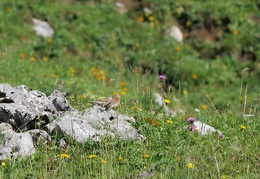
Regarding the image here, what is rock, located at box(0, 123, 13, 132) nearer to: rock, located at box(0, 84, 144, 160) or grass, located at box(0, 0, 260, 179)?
rock, located at box(0, 84, 144, 160)

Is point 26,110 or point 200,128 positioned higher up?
point 26,110

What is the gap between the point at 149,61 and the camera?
1575 cm

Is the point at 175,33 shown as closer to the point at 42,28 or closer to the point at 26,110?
the point at 42,28

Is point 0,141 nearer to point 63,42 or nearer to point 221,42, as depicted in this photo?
point 63,42

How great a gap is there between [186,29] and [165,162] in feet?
36.4

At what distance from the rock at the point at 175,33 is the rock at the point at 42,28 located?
3089 millimetres

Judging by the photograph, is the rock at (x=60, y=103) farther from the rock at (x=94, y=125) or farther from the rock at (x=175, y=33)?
the rock at (x=175, y=33)

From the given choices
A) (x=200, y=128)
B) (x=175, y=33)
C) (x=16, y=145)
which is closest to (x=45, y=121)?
(x=16, y=145)

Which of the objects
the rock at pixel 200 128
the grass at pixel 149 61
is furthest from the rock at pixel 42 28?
the rock at pixel 200 128

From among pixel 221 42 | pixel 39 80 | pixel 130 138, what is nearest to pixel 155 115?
pixel 130 138

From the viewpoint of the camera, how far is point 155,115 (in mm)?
7793

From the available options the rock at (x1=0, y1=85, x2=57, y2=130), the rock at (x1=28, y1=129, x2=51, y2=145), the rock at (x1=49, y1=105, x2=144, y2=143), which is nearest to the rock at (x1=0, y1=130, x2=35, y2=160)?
the rock at (x1=28, y1=129, x2=51, y2=145)

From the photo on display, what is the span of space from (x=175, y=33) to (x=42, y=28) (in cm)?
343

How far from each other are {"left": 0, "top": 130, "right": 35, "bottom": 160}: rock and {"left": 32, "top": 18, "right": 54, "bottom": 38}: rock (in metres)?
8.92
